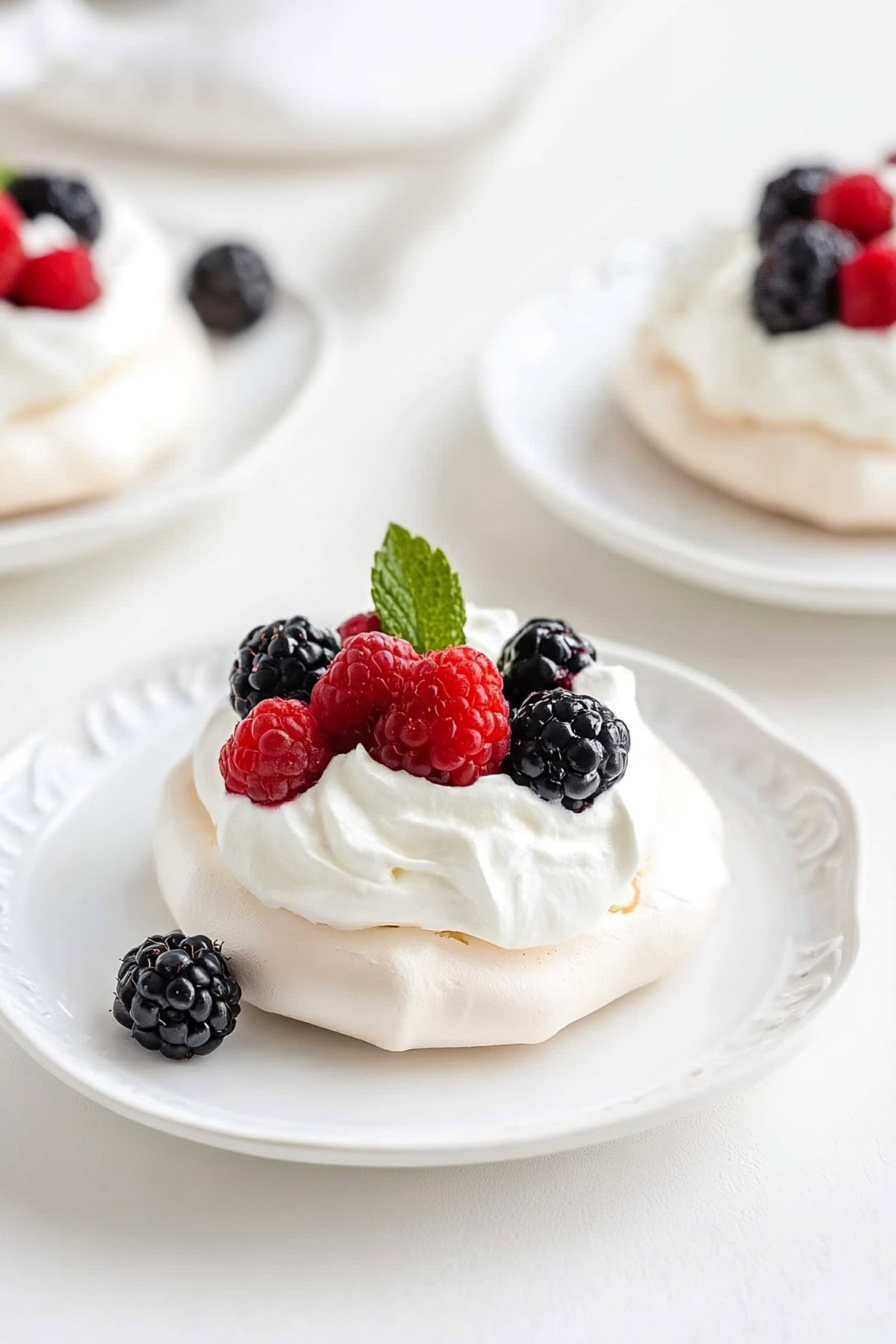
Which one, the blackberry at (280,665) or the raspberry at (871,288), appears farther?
the raspberry at (871,288)

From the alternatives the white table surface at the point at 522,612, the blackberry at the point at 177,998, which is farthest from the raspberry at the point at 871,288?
the blackberry at the point at 177,998

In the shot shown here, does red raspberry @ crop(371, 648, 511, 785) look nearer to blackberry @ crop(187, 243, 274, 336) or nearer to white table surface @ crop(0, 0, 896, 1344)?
white table surface @ crop(0, 0, 896, 1344)

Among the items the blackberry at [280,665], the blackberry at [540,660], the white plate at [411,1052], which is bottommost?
the white plate at [411,1052]

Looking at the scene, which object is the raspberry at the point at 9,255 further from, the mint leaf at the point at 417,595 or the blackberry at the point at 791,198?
the blackberry at the point at 791,198

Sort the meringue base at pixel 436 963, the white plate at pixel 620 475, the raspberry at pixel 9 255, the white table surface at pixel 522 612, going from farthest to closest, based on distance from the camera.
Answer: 1. the raspberry at pixel 9 255
2. the white plate at pixel 620 475
3. the meringue base at pixel 436 963
4. the white table surface at pixel 522 612

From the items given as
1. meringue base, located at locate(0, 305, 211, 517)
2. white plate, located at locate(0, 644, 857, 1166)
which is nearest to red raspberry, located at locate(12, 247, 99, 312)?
meringue base, located at locate(0, 305, 211, 517)

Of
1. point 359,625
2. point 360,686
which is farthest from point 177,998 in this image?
point 359,625

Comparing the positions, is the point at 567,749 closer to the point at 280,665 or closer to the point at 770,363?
the point at 280,665
